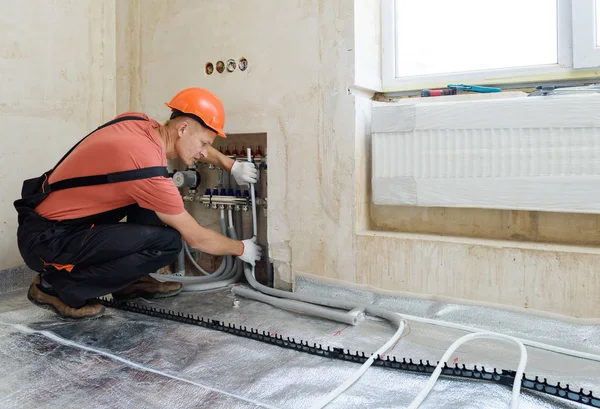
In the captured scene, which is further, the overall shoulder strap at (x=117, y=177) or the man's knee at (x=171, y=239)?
the man's knee at (x=171, y=239)

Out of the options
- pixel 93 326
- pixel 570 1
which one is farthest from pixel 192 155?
pixel 570 1

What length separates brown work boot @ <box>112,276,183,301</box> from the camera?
82.8 inches

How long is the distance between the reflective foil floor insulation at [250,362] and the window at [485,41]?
937 mm

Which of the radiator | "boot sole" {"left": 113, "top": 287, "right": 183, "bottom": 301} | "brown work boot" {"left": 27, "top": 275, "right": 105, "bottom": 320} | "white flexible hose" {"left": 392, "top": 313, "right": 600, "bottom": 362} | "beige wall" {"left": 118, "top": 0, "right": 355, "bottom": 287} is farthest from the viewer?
"boot sole" {"left": 113, "top": 287, "right": 183, "bottom": 301}

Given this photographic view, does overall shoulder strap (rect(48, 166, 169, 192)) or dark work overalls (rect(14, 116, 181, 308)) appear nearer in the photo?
overall shoulder strap (rect(48, 166, 169, 192))

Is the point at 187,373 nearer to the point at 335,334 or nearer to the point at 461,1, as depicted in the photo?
the point at 335,334

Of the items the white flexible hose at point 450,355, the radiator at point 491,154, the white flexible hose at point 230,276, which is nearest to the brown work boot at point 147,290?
the white flexible hose at point 230,276

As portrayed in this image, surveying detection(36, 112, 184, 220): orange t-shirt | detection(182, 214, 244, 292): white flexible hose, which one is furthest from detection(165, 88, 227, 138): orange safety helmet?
detection(182, 214, 244, 292): white flexible hose

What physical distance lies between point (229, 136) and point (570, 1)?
1.55 meters

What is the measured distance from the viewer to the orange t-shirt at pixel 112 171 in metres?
1.66

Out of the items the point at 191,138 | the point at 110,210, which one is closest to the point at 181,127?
the point at 191,138

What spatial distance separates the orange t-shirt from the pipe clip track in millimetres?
424

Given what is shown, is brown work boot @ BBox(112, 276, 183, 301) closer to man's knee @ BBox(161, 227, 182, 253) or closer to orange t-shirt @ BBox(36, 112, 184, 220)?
man's knee @ BBox(161, 227, 182, 253)

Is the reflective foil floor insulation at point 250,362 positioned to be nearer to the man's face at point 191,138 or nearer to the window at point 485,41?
the man's face at point 191,138
